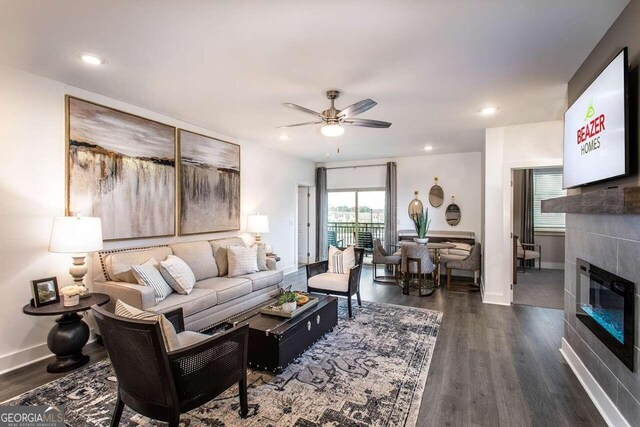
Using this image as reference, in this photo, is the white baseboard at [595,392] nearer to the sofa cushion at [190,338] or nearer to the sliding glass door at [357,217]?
the sofa cushion at [190,338]

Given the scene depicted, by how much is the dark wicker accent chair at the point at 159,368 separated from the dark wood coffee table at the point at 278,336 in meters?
0.47

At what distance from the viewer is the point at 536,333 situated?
3508 mm

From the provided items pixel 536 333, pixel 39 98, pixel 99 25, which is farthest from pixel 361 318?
pixel 39 98

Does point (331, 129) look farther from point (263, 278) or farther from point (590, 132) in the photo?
point (263, 278)

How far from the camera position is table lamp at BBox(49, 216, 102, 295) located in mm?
2709

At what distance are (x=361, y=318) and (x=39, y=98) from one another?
4.14 meters

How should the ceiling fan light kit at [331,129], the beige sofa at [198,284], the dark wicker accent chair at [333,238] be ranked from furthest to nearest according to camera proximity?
the dark wicker accent chair at [333,238] < the ceiling fan light kit at [331,129] < the beige sofa at [198,284]

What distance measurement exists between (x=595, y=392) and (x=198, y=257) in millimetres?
4116

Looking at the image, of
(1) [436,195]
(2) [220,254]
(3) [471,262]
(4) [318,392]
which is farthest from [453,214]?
(4) [318,392]

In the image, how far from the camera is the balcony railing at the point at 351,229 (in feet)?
25.0

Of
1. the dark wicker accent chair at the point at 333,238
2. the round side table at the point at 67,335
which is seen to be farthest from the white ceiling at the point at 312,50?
the dark wicker accent chair at the point at 333,238

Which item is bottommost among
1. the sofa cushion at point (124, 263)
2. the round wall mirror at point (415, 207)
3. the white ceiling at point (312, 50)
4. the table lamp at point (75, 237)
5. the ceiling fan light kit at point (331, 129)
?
the sofa cushion at point (124, 263)

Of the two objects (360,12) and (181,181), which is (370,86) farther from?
(181,181)

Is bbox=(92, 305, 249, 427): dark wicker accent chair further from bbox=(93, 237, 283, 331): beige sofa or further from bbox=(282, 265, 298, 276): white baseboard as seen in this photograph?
bbox=(282, 265, 298, 276): white baseboard
